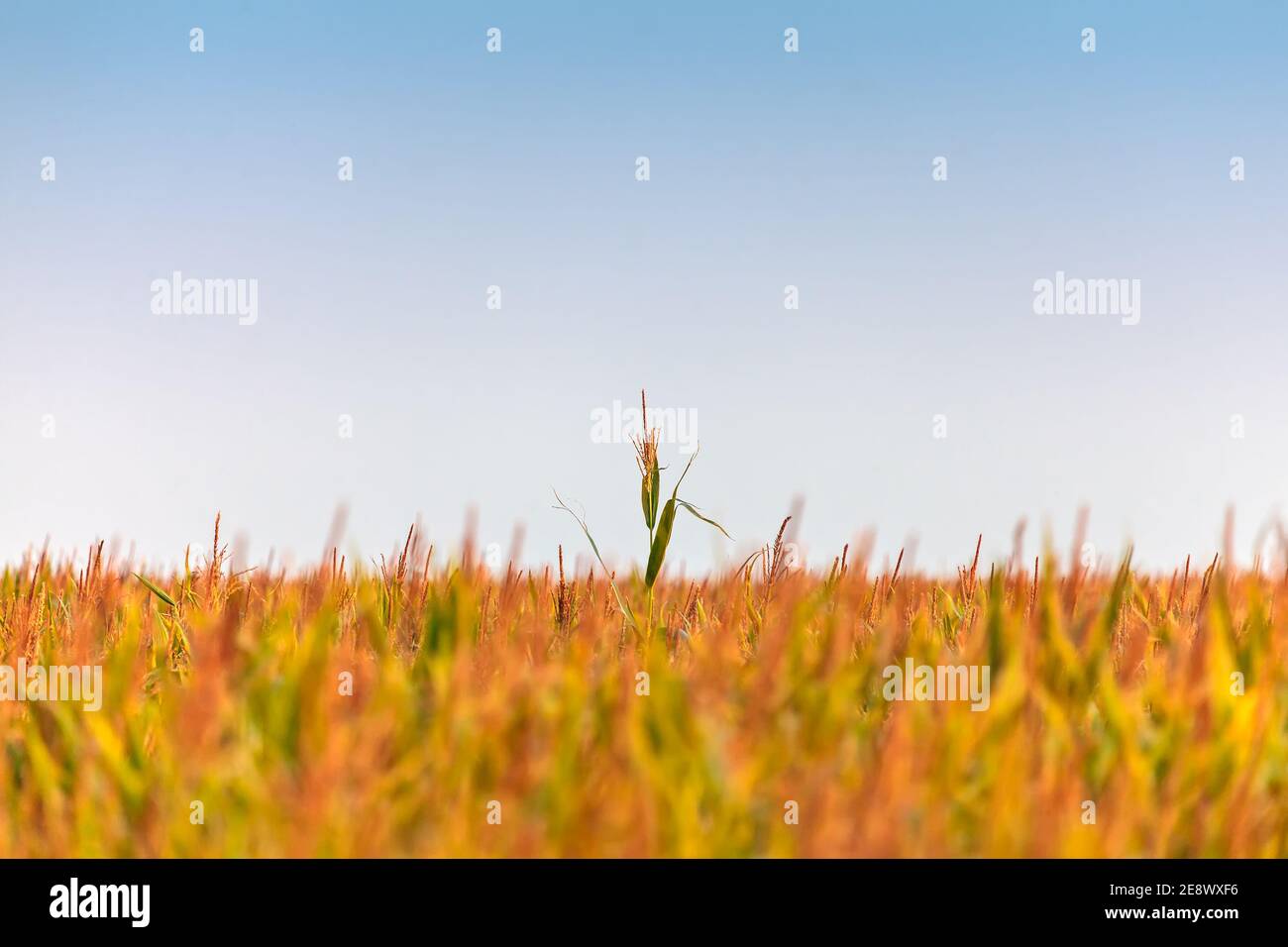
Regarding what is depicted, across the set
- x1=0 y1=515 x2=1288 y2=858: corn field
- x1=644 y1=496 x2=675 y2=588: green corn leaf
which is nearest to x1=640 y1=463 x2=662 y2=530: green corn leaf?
x1=644 y1=496 x2=675 y2=588: green corn leaf

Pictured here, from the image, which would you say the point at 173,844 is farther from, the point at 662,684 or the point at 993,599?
the point at 993,599

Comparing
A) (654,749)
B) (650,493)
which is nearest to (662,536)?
(650,493)

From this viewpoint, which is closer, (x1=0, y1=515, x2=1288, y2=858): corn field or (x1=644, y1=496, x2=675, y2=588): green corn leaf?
(x1=0, y1=515, x2=1288, y2=858): corn field

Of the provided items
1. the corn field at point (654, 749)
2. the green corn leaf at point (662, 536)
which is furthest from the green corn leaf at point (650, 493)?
the corn field at point (654, 749)

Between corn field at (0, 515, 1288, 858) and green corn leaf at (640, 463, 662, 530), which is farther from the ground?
green corn leaf at (640, 463, 662, 530)

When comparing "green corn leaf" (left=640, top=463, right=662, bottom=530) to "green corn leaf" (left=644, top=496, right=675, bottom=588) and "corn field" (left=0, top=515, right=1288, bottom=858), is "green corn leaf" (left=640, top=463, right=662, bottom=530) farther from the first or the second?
"corn field" (left=0, top=515, right=1288, bottom=858)

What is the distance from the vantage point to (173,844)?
7.95 feet

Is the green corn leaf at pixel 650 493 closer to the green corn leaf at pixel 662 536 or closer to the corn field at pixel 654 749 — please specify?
the green corn leaf at pixel 662 536

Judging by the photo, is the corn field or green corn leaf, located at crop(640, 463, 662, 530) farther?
green corn leaf, located at crop(640, 463, 662, 530)

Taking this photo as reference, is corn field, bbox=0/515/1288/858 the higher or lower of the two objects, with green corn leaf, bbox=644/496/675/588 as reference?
lower

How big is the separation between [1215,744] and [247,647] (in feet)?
9.02

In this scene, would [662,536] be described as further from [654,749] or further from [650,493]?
[654,749]

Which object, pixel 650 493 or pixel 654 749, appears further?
pixel 650 493
